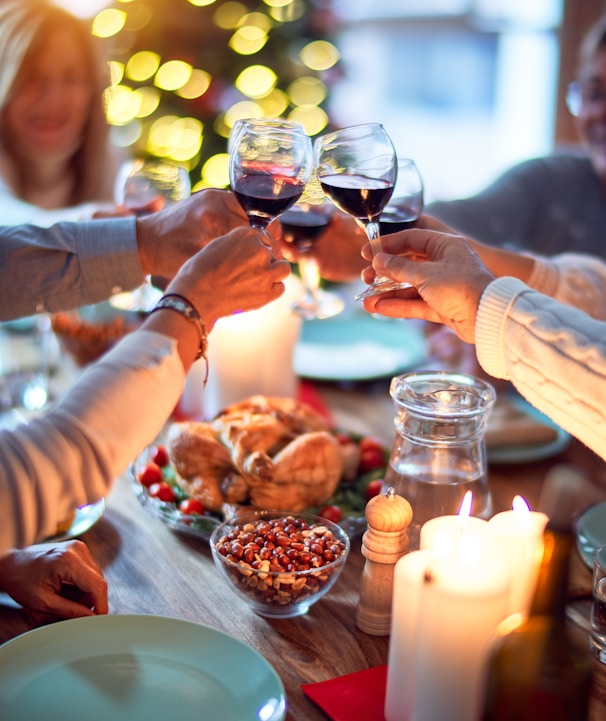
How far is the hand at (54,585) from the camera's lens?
100cm

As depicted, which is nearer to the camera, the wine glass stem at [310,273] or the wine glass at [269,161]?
the wine glass at [269,161]

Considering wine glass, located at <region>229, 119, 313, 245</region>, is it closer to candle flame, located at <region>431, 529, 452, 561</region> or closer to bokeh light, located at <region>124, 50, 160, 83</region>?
candle flame, located at <region>431, 529, 452, 561</region>

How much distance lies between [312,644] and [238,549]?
0.46ft

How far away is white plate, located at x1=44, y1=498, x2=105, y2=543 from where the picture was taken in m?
1.23

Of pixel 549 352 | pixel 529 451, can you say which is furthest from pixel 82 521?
pixel 529 451

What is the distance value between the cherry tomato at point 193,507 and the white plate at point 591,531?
54cm

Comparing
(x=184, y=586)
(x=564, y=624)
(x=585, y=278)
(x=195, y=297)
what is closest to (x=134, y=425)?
(x=195, y=297)

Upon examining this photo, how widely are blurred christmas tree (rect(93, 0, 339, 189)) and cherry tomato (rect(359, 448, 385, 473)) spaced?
2.47 m

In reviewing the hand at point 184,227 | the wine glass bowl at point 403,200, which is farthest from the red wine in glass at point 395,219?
the hand at point 184,227

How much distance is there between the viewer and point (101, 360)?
94 cm

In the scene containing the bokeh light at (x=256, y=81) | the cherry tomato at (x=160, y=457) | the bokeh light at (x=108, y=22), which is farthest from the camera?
the bokeh light at (x=256, y=81)

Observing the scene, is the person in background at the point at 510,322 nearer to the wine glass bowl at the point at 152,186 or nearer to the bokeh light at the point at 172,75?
the wine glass bowl at the point at 152,186

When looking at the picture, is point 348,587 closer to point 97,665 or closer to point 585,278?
point 97,665

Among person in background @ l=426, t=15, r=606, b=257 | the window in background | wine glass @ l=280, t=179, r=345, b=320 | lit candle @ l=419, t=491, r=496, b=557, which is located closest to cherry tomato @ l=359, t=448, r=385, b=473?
wine glass @ l=280, t=179, r=345, b=320
